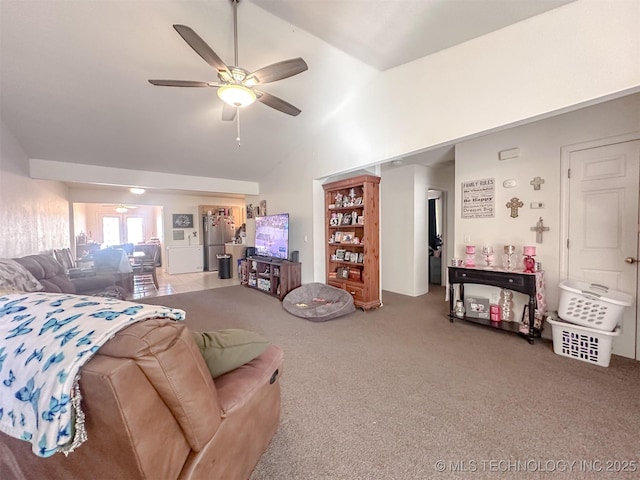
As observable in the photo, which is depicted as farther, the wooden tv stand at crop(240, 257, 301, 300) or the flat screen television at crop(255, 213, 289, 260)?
the flat screen television at crop(255, 213, 289, 260)

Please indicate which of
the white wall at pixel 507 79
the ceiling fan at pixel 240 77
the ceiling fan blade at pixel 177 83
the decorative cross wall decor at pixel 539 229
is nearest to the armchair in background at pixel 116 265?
the ceiling fan blade at pixel 177 83

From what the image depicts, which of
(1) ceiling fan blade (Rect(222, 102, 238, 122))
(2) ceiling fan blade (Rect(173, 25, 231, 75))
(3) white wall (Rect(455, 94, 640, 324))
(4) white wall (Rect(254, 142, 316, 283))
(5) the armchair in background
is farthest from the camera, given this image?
(4) white wall (Rect(254, 142, 316, 283))

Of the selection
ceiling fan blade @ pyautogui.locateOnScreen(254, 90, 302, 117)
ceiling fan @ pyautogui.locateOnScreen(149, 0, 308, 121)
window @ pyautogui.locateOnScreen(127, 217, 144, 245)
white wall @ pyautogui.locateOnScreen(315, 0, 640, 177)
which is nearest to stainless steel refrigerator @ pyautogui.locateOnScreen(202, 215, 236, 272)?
window @ pyautogui.locateOnScreen(127, 217, 144, 245)

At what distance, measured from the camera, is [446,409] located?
1804 mm

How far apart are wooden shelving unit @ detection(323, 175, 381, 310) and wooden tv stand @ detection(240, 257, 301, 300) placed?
26.8 inches

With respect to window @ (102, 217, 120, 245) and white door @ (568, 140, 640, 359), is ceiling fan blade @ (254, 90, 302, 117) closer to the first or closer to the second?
white door @ (568, 140, 640, 359)

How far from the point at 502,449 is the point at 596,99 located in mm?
2367

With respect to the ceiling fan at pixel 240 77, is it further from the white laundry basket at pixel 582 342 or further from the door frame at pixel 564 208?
the white laundry basket at pixel 582 342

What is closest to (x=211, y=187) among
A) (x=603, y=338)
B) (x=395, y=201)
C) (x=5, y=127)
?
(x=5, y=127)

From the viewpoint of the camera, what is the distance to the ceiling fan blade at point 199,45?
1776mm

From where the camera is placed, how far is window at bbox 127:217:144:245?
10.5 meters

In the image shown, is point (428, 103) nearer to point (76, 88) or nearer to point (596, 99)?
point (596, 99)

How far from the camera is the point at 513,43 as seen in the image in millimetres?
2201

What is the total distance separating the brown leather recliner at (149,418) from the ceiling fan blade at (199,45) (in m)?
1.92
